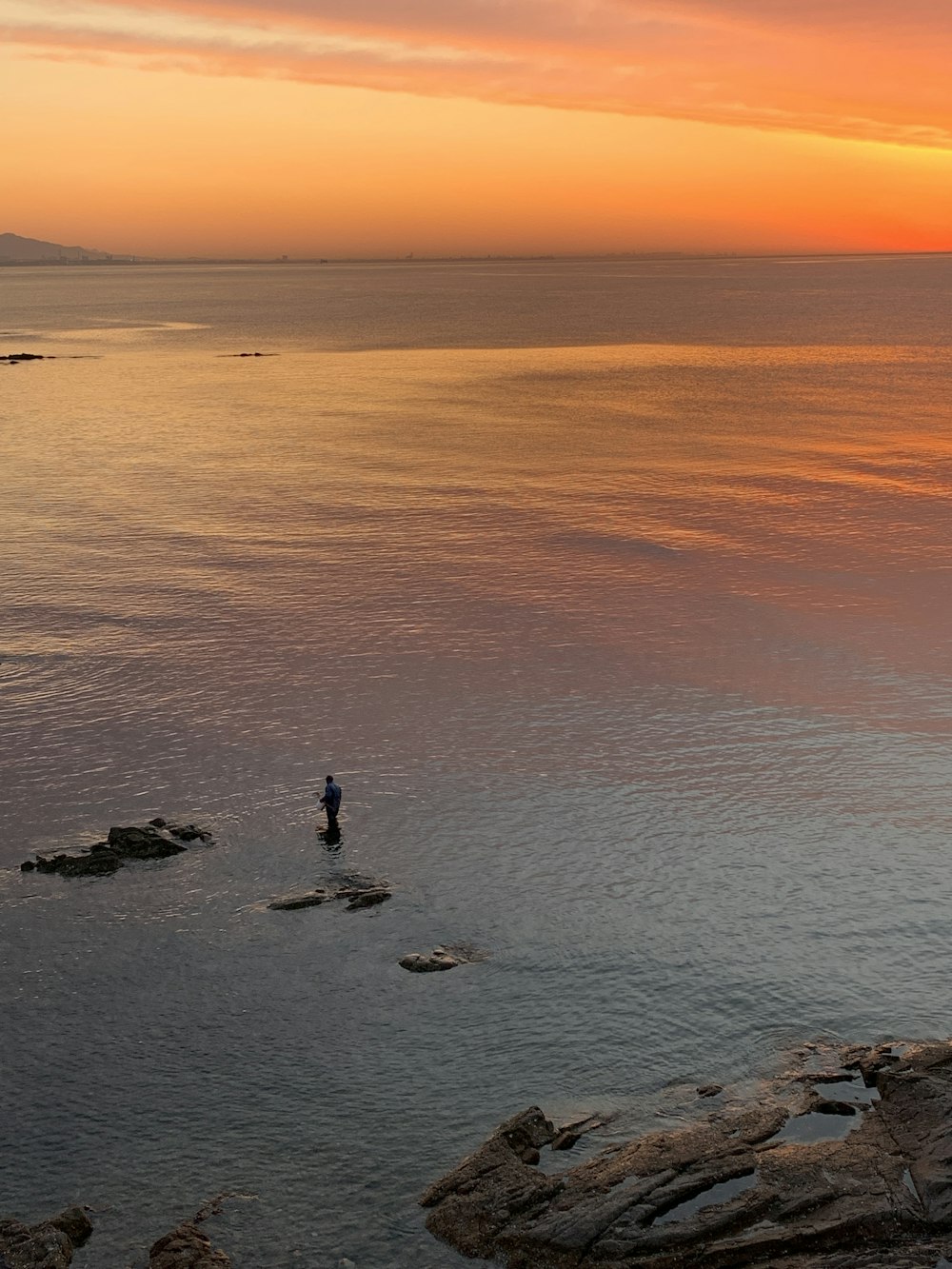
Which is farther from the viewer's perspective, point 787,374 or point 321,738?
point 787,374

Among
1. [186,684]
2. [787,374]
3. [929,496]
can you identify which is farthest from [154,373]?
[186,684]

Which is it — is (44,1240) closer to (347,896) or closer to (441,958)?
(441,958)

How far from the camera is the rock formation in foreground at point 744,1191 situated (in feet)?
64.7

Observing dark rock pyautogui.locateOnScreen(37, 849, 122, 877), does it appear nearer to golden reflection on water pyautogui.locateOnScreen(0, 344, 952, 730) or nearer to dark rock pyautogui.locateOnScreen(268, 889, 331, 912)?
dark rock pyautogui.locateOnScreen(268, 889, 331, 912)

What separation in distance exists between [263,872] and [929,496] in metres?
57.8

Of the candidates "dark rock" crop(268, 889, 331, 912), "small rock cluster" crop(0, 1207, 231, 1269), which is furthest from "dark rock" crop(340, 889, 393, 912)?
"small rock cluster" crop(0, 1207, 231, 1269)

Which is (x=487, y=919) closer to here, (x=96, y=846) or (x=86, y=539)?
(x=96, y=846)

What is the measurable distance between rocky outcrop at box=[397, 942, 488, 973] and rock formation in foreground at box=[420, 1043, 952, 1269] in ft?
20.9

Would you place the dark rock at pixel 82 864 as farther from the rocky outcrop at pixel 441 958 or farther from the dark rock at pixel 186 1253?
the dark rock at pixel 186 1253

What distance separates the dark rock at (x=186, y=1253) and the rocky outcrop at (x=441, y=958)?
9310 millimetres

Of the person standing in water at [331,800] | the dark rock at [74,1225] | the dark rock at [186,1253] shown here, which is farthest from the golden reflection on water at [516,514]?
the dark rock at [74,1225]

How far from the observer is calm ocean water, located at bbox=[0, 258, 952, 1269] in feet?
81.1

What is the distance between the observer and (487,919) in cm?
3195

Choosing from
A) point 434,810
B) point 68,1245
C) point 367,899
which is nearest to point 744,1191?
point 68,1245
